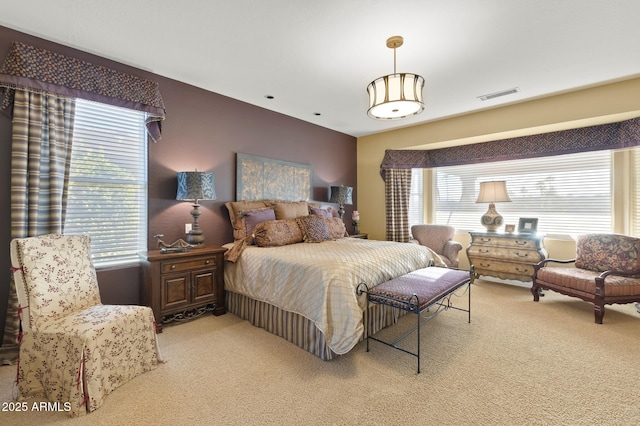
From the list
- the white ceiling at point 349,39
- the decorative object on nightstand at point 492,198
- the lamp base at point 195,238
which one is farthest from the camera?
the decorative object on nightstand at point 492,198

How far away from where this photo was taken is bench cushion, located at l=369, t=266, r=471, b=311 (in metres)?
2.18

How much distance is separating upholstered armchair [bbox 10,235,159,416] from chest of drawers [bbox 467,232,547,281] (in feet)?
14.8

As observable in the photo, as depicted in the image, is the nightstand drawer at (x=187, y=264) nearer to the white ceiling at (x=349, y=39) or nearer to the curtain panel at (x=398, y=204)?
the white ceiling at (x=349, y=39)

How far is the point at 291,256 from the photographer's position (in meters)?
2.70

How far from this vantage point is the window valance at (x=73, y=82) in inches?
92.1

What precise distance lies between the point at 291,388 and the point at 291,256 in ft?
3.62

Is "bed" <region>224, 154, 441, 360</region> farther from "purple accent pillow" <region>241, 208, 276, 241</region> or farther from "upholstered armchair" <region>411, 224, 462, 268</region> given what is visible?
"upholstered armchair" <region>411, 224, 462, 268</region>

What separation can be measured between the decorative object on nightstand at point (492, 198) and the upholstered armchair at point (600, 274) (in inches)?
39.4

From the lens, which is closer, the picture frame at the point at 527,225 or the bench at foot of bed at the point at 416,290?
the bench at foot of bed at the point at 416,290

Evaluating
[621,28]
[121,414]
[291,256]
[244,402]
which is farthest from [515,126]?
[121,414]

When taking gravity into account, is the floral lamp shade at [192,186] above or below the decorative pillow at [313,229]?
above

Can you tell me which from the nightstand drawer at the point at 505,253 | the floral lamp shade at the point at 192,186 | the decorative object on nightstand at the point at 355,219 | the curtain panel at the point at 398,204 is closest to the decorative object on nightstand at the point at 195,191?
the floral lamp shade at the point at 192,186

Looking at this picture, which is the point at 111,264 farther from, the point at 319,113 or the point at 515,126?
the point at 515,126

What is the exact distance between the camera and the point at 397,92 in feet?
7.45
